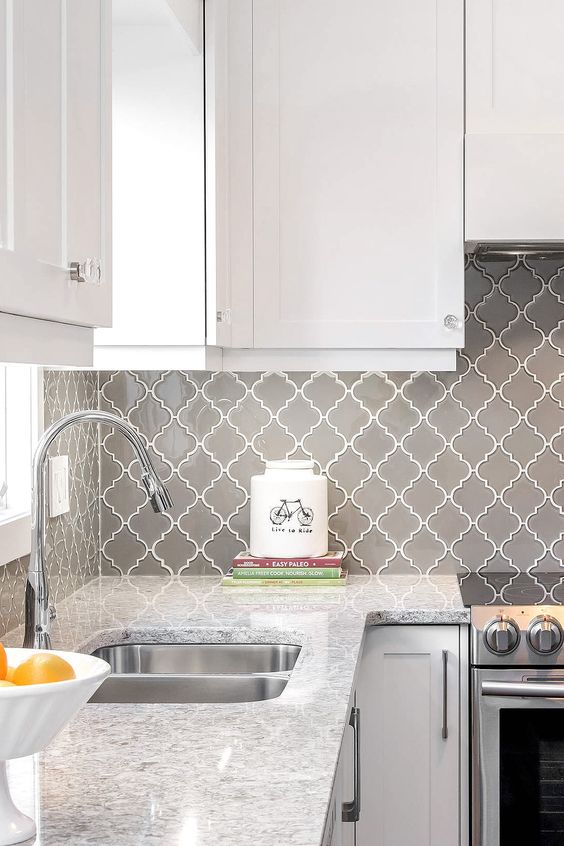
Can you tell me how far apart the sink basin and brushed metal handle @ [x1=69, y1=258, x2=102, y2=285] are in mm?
927

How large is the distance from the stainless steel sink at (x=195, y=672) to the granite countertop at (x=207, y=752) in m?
0.02

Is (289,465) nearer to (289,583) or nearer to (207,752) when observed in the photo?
(289,583)

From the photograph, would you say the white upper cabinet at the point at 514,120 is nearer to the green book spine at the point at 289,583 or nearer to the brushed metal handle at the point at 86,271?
the green book spine at the point at 289,583

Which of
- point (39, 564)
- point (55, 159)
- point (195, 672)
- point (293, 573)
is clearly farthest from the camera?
point (293, 573)

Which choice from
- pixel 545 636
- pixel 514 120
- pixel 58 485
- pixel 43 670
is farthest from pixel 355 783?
pixel 514 120

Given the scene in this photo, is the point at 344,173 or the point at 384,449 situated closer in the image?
the point at 344,173

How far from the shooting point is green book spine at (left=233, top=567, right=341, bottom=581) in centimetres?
251

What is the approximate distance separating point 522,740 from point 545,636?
0.22 metres

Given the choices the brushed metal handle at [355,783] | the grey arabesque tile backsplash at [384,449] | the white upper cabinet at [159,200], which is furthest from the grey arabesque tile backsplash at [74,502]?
the brushed metal handle at [355,783]

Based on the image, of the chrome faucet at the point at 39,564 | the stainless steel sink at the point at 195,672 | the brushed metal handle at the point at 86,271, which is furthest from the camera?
the stainless steel sink at the point at 195,672

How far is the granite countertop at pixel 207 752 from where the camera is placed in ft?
3.59

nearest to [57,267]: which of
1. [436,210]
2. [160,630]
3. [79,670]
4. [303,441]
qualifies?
[79,670]

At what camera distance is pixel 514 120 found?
7.94 ft

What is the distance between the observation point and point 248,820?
111cm
